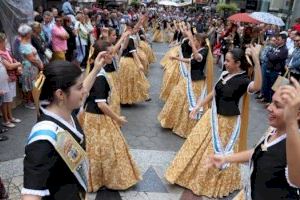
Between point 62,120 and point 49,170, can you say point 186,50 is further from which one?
point 49,170

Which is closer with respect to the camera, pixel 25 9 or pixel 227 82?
pixel 227 82

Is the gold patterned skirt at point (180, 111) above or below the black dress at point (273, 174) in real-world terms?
below

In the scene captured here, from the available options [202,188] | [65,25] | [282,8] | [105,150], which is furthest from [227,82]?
[282,8]

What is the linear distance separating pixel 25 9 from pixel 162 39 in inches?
525

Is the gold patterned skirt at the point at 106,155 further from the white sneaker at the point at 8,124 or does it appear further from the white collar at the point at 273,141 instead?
the white sneaker at the point at 8,124

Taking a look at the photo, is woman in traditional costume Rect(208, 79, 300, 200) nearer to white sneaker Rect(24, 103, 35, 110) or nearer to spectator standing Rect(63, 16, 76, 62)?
white sneaker Rect(24, 103, 35, 110)

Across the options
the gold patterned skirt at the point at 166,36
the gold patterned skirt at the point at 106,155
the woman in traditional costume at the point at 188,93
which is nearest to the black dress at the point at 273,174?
the gold patterned skirt at the point at 106,155

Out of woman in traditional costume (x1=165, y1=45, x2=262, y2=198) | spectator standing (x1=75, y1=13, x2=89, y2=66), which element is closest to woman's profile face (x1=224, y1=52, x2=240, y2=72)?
woman in traditional costume (x1=165, y1=45, x2=262, y2=198)

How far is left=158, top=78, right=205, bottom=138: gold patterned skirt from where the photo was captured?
19.1 feet

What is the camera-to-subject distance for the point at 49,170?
1.88 m

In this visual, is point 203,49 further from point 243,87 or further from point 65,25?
point 65,25

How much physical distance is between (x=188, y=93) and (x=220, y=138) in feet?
5.93

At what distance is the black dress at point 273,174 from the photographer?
2.14 meters

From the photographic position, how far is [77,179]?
212 cm
